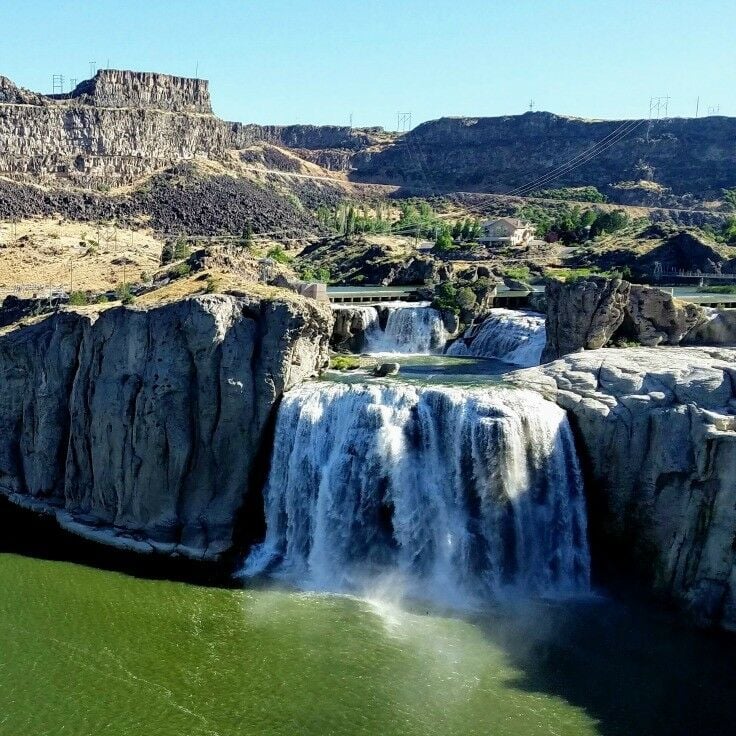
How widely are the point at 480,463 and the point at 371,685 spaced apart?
436 inches

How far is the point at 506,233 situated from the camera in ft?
376

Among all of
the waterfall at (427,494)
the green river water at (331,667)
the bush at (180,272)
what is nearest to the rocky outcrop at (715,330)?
the waterfall at (427,494)

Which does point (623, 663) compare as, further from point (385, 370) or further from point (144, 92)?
point (144, 92)

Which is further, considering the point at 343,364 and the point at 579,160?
the point at 579,160

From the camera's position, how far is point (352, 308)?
201 ft

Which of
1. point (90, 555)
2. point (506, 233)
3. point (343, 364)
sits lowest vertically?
point (90, 555)

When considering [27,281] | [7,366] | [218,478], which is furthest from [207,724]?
[27,281]

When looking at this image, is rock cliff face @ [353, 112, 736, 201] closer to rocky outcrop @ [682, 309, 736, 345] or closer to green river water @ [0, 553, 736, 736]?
rocky outcrop @ [682, 309, 736, 345]

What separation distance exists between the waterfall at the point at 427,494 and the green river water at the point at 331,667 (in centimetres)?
224

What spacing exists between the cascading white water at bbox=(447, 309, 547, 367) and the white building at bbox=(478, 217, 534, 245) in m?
49.7

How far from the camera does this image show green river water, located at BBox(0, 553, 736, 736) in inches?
1025

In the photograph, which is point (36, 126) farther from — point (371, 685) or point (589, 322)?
point (371, 685)

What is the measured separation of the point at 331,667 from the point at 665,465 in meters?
14.2

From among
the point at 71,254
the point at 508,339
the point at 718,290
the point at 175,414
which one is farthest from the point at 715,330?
the point at 71,254
